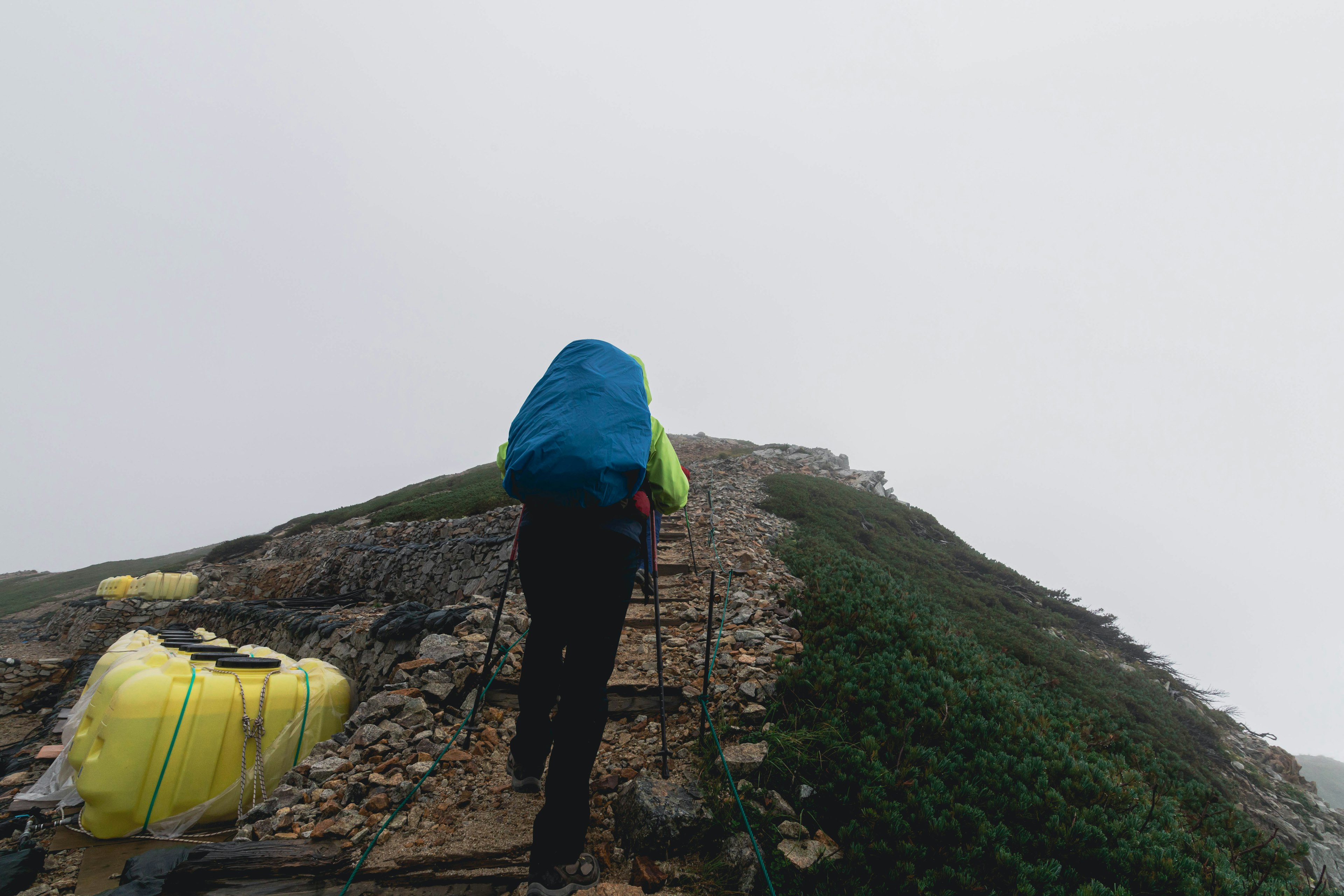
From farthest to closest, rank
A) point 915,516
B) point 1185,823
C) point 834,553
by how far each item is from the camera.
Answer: point 915,516
point 834,553
point 1185,823

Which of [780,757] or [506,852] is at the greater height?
[780,757]

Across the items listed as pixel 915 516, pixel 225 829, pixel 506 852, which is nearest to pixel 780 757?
pixel 506 852

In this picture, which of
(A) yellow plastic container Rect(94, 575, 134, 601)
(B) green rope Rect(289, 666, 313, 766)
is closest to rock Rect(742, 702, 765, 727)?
(B) green rope Rect(289, 666, 313, 766)

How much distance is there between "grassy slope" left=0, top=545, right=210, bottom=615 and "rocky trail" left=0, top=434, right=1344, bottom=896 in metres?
33.0

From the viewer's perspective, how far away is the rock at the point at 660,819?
3225 mm

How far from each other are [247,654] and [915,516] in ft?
73.8

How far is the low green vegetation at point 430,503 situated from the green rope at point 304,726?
5.12 m

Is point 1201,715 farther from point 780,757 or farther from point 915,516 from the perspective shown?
point 780,757

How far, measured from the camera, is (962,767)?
13.5 ft

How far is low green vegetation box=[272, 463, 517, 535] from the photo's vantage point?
18734 millimetres

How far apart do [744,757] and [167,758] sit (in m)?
4.85

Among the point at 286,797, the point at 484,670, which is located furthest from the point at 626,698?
the point at 286,797

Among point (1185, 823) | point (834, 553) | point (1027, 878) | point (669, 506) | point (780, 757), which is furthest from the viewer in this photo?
point (834, 553)

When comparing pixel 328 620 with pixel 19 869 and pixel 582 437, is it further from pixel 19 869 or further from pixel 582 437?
pixel 582 437
